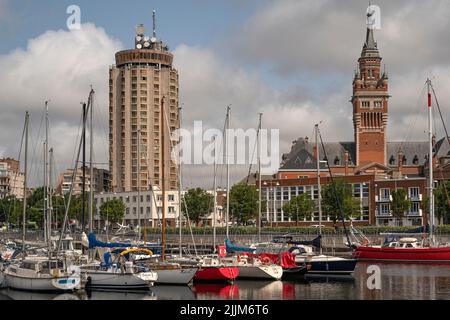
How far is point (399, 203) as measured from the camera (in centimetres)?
12656

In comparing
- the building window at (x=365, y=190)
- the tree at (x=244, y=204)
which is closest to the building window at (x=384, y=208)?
the building window at (x=365, y=190)

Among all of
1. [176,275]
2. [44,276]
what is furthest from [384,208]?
[44,276]

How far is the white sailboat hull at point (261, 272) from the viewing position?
6288 centimetres

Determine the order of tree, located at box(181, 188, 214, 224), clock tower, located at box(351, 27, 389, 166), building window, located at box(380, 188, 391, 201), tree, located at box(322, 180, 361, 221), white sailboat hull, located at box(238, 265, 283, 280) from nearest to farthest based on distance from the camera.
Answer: white sailboat hull, located at box(238, 265, 283, 280), tree, located at box(322, 180, 361, 221), building window, located at box(380, 188, 391, 201), tree, located at box(181, 188, 214, 224), clock tower, located at box(351, 27, 389, 166)

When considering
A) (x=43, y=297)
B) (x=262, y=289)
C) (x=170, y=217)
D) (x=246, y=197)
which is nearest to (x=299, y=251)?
(x=262, y=289)

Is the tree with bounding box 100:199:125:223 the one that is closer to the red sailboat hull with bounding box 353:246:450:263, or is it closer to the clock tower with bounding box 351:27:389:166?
the clock tower with bounding box 351:27:389:166

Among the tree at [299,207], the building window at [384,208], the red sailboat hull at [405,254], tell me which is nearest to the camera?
the red sailboat hull at [405,254]

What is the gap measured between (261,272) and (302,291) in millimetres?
7208

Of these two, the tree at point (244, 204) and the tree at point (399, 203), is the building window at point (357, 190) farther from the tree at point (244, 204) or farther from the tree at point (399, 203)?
the tree at point (244, 204)

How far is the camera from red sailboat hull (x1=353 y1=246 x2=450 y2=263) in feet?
265

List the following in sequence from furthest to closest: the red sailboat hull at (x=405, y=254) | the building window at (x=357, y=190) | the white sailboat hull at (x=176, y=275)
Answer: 1. the building window at (x=357, y=190)
2. the red sailboat hull at (x=405, y=254)
3. the white sailboat hull at (x=176, y=275)

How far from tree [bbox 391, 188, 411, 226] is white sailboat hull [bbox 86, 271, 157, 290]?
80.7m

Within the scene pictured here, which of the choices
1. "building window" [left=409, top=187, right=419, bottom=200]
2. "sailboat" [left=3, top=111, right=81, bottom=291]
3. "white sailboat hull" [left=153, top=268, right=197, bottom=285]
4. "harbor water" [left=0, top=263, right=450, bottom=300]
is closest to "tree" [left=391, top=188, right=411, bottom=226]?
"building window" [left=409, top=187, right=419, bottom=200]

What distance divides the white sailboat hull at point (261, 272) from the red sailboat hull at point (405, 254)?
19.4m
